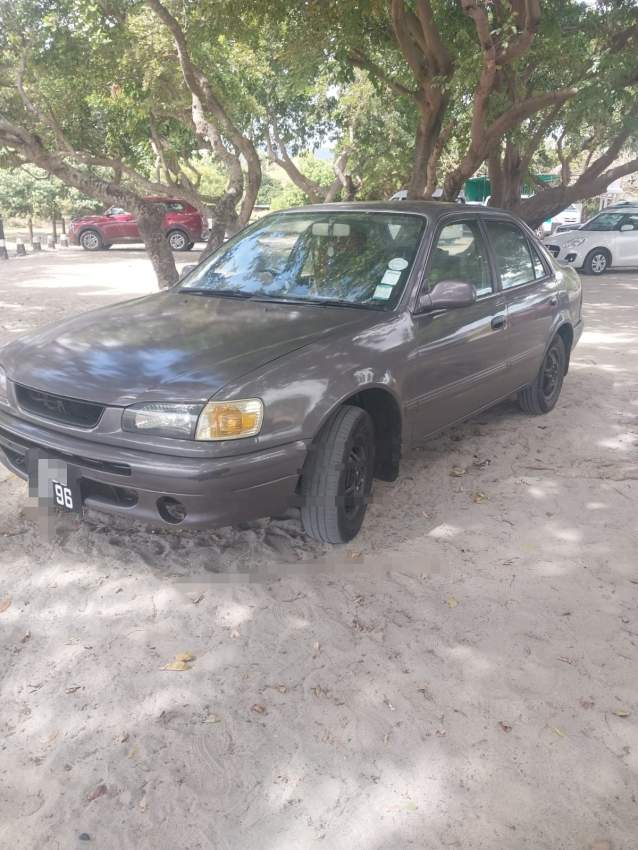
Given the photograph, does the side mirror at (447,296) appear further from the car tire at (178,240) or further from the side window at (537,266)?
the car tire at (178,240)

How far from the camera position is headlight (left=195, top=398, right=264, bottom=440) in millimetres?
3004

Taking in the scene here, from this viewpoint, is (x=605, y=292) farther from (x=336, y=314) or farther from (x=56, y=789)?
(x=56, y=789)

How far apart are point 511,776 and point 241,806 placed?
0.84 m

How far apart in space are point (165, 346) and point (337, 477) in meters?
1.01

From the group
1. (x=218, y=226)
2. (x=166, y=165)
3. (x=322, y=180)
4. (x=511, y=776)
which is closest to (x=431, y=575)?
(x=511, y=776)

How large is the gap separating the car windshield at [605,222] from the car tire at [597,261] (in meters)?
0.66

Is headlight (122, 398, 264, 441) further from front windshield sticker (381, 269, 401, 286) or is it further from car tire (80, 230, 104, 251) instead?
car tire (80, 230, 104, 251)

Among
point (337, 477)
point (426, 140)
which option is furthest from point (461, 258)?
point (426, 140)

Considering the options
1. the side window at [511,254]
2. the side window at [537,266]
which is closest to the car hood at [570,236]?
the side window at [537,266]

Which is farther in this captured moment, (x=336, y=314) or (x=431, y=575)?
(x=336, y=314)

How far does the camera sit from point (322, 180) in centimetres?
3869

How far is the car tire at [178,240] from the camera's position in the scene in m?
22.4

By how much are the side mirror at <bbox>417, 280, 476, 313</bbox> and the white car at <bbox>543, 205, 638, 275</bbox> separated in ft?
42.6

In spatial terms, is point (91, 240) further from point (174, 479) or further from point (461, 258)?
point (174, 479)
